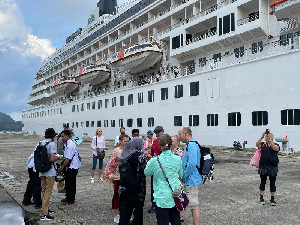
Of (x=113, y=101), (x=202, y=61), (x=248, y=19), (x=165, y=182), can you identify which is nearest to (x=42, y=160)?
(x=165, y=182)

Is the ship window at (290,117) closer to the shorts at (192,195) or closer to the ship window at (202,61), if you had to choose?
the ship window at (202,61)

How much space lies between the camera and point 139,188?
4.20 m

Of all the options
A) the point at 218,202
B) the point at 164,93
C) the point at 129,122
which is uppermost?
the point at 164,93

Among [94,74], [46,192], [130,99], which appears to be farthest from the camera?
[94,74]

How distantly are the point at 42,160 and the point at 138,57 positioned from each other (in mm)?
24014

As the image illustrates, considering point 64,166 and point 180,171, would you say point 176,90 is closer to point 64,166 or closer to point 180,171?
point 64,166

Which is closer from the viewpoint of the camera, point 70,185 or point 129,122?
point 70,185

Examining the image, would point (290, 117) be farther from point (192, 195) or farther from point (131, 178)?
point (131, 178)

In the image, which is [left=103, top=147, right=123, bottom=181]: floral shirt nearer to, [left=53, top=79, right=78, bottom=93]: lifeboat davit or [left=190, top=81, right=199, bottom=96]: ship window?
[left=190, top=81, right=199, bottom=96]: ship window

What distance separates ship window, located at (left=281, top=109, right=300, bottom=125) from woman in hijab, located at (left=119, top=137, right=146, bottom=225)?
603 inches

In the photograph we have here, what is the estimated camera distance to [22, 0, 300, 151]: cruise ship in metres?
17.7

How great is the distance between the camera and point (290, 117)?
16844mm

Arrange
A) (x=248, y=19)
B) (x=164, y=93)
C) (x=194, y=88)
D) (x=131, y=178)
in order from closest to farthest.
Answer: (x=131, y=178), (x=248, y=19), (x=194, y=88), (x=164, y=93)

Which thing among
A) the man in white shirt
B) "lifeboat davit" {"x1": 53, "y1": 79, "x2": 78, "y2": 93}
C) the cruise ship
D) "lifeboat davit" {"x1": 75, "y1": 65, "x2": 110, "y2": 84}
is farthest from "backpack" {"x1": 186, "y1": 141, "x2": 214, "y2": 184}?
"lifeboat davit" {"x1": 53, "y1": 79, "x2": 78, "y2": 93}
